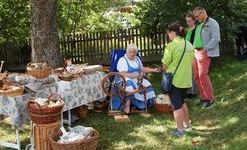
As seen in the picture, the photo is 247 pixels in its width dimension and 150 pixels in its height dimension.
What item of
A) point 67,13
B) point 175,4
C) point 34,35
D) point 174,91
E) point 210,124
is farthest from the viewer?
point 67,13

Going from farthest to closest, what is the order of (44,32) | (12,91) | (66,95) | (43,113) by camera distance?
(44,32) → (66,95) → (12,91) → (43,113)

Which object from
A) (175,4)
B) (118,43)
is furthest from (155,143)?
(118,43)

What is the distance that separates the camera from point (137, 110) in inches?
406

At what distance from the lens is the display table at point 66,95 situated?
793cm

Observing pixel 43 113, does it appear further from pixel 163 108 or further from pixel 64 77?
pixel 163 108

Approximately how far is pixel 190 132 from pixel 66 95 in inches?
87.6

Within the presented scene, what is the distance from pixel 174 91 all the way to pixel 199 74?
7.02 feet

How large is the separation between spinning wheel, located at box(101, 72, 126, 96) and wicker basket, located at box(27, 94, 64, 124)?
239 cm

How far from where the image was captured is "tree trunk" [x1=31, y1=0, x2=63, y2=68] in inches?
431

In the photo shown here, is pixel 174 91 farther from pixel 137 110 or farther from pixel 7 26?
pixel 7 26

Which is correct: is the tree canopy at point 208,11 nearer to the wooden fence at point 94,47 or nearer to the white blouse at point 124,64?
the wooden fence at point 94,47

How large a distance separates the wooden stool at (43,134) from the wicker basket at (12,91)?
0.59 m

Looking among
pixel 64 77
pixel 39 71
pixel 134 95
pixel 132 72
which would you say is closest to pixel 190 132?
pixel 134 95

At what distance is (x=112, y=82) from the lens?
10.2 m
